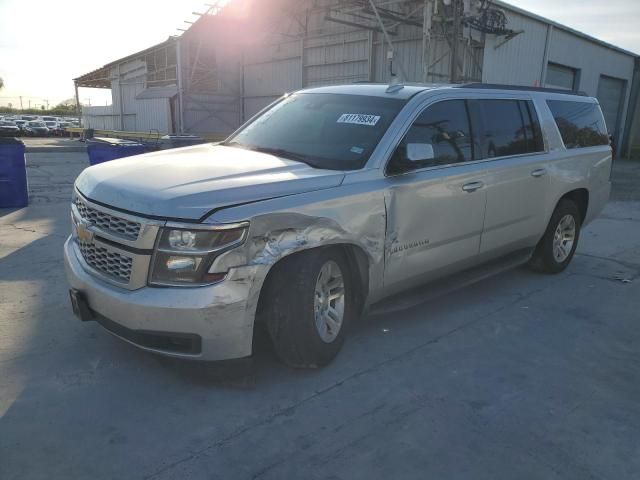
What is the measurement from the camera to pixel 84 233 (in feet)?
10.8

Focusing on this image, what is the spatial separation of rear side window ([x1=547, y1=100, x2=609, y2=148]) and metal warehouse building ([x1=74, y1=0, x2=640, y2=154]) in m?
10.5

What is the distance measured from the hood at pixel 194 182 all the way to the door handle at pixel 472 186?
1266 millimetres

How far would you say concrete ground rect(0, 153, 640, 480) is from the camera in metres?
2.54

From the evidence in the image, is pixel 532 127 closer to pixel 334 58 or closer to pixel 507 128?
pixel 507 128

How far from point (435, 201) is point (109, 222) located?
7.38 feet

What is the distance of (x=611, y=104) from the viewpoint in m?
25.0

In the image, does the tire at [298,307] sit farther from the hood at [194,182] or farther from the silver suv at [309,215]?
the hood at [194,182]

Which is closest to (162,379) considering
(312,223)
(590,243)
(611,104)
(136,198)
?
(136,198)

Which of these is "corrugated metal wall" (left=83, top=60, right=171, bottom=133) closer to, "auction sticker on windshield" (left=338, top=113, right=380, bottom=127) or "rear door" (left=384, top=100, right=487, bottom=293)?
"auction sticker on windshield" (left=338, top=113, right=380, bottom=127)

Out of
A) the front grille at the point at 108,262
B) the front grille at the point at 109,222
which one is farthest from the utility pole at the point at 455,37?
the front grille at the point at 108,262

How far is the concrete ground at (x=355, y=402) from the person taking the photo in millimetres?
2537

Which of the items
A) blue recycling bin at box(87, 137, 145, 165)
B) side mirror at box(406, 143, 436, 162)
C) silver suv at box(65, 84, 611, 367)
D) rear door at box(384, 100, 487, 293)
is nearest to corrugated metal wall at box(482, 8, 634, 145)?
blue recycling bin at box(87, 137, 145, 165)

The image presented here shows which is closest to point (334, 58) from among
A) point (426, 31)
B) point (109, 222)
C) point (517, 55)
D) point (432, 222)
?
point (426, 31)

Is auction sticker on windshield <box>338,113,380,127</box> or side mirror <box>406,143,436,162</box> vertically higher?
auction sticker on windshield <box>338,113,380,127</box>
